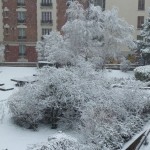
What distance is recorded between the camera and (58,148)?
14.3m

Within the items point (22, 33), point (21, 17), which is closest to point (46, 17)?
point (21, 17)

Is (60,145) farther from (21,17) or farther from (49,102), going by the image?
(21,17)

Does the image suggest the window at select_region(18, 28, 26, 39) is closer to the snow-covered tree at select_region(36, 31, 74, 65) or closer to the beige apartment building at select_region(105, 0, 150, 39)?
the beige apartment building at select_region(105, 0, 150, 39)

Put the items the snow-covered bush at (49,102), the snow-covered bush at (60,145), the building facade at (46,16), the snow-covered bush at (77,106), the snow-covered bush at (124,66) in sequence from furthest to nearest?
the building facade at (46,16)
the snow-covered bush at (124,66)
the snow-covered bush at (49,102)
the snow-covered bush at (77,106)
the snow-covered bush at (60,145)

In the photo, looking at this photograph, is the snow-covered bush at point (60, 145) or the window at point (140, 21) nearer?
the snow-covered bush at point (60, 145)

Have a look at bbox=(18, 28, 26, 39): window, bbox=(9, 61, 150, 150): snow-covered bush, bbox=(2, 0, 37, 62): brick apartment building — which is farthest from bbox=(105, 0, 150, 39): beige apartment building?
bbox=(9, 61, 150, 150): snow-covered bush

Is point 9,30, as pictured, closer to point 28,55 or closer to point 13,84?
point 28,55

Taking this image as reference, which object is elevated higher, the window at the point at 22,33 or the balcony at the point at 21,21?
the balcony at the point at 21,21

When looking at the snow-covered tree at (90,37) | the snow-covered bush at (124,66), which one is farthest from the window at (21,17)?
the snow-covered bush at (124,66)

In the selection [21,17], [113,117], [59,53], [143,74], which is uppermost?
[21,17]

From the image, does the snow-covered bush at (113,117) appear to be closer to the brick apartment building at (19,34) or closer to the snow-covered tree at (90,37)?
the snow-covered tree at (90,37)

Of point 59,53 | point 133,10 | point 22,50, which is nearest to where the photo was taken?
point 59,53

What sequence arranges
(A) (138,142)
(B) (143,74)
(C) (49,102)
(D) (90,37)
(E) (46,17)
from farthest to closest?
(E) (46,17)
(D) (90,37)
(B) (143,74)
(C) (49,102)
(A) (138,142)

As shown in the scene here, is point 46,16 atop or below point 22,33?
atop
